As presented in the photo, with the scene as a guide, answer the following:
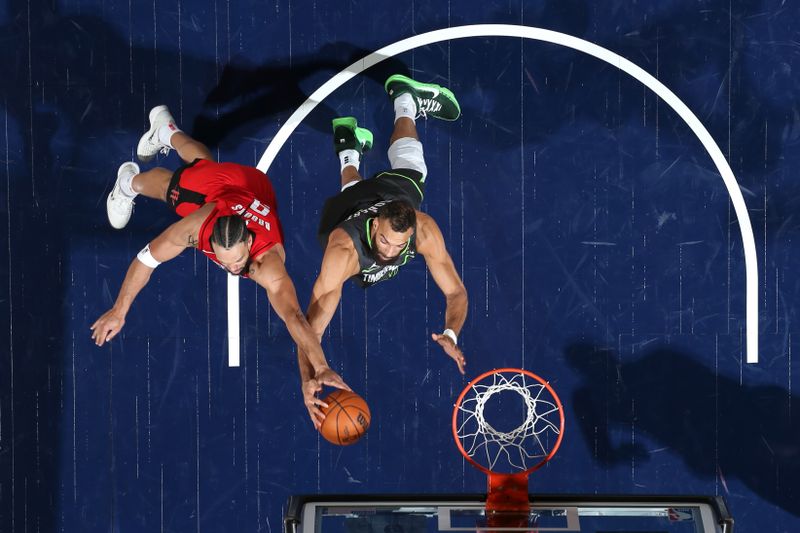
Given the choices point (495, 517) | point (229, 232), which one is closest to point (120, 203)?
point (229, 232)

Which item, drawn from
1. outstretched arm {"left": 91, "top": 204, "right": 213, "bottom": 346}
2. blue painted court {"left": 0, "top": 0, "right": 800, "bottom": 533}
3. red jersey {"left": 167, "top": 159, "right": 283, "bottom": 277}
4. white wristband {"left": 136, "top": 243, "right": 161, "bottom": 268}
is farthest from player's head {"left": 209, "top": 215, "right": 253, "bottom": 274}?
blue painted court {"left": 0, "top": 0, "right": 800, "bottom": 533}

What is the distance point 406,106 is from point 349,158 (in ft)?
2.39

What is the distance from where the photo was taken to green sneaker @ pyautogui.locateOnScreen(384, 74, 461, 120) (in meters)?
8.59

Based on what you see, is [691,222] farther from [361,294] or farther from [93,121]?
[93,121]

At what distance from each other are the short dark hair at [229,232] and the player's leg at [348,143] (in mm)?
1566

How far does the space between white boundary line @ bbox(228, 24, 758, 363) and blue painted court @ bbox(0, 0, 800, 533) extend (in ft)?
0.14

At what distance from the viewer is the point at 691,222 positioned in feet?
29.0

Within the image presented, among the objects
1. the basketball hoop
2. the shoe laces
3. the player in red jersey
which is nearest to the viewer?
the player in red jersey

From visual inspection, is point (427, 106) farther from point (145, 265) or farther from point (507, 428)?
point (507, 428)

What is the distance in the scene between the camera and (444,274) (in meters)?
8.02

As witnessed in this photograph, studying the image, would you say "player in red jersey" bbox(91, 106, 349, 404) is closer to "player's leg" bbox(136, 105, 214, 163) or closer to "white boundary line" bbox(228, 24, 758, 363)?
"player's leg" bbox(136, 105, 214, 163)

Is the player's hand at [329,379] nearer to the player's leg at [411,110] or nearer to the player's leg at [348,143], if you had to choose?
the player's leg at [348,143]

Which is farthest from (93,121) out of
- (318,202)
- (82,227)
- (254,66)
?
(318,202)

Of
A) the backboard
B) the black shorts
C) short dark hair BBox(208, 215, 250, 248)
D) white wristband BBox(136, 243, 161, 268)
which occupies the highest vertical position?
the black shorts
